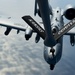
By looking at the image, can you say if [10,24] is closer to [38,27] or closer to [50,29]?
[38,27]

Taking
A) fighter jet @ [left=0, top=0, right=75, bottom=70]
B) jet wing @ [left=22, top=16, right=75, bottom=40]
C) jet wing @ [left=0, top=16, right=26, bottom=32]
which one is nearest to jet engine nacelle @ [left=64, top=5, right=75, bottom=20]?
fighter jet @ [left=0, top=0, right=75, bottom=70]

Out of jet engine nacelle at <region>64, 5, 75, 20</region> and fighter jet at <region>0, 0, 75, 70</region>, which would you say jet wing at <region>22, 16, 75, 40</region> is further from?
jet engine nacelle at <region>64, 5, 75, 20</region>

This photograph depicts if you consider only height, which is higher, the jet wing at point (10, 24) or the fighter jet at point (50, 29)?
the fighter jet at point (50, 29)

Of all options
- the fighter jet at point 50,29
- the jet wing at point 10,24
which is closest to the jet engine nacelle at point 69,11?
the fighter jet at point 50,29

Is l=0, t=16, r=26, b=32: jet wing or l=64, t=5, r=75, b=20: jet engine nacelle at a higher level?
l=64, t=5, r=75, b=20: jet engine nacelle

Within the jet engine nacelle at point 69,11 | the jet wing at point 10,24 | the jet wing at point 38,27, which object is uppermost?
the jet wing at point 38,27

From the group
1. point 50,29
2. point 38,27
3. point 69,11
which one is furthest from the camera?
point 69,11

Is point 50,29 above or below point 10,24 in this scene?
above

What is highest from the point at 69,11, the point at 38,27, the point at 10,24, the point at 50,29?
the point at 50,29

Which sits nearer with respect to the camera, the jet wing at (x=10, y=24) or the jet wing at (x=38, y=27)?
the jet wing at (x=38, y=27)

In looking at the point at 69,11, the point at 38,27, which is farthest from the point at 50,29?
the point at 69,11

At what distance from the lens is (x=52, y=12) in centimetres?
6956

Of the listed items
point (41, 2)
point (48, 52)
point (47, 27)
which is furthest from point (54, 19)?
point (41, 2)

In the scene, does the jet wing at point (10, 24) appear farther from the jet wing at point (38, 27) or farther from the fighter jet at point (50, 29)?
the jet wing at point (38, 27)
